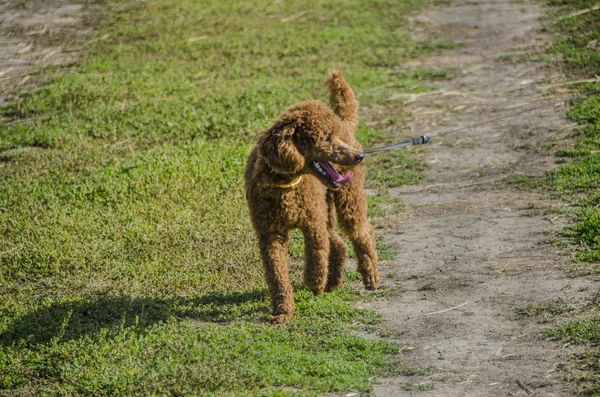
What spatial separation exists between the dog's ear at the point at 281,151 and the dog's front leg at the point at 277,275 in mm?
658

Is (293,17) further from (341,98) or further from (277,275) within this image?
(277,275)

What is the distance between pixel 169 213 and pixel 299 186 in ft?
9.47

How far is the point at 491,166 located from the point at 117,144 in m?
4.84

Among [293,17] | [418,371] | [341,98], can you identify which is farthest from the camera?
[293,17]

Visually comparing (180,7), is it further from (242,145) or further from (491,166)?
(491,166)

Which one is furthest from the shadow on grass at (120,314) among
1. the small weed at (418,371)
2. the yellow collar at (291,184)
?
the small weed at (418,371)

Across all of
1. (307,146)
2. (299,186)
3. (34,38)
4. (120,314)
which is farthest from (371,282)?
(34,38)

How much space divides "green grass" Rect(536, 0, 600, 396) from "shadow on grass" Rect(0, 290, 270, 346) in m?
2.35

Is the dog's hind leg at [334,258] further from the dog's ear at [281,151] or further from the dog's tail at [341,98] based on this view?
the dog's ear at [281,151]

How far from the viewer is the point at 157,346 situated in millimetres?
6613

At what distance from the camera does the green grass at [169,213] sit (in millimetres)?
6375

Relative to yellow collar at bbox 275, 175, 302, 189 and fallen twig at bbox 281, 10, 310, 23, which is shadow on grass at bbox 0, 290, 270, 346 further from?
fallen twig at bbox 281, 10, 310, 23

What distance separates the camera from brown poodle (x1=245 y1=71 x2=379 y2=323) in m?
6.74

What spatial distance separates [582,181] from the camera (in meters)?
9.67
